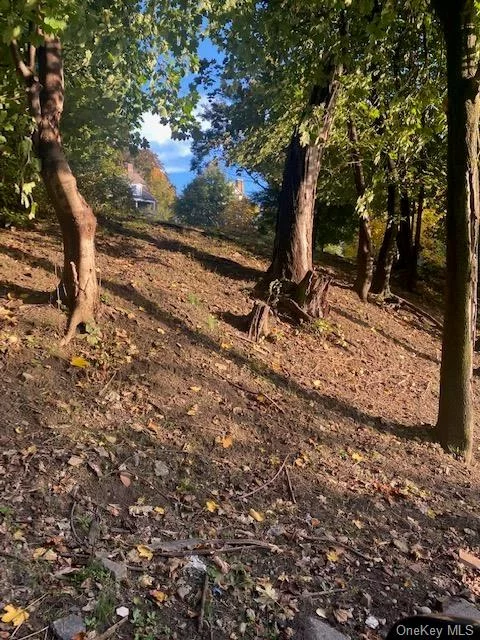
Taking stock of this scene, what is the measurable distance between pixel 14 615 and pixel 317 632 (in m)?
1.61

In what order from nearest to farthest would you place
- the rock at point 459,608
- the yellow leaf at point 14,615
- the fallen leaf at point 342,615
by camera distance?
the yellow leaf at point 14,615, the fallen leaf at point 342,615, the rock at point 459,608

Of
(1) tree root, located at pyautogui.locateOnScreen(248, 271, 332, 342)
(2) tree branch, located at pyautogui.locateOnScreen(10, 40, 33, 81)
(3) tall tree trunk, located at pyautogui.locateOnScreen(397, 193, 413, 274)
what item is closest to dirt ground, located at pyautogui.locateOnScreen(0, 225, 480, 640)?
(1) tree root, located at pyautogui.locateOnScreen(248, 271, 332, 342)

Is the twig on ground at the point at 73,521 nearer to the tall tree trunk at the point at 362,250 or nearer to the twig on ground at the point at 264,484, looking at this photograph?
the twig on ground at the point at 264,484

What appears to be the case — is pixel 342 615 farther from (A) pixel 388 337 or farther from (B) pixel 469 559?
(A) pixel 388 337

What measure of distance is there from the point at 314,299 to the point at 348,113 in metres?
2.99

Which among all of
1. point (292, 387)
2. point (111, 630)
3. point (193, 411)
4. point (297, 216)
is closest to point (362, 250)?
point (297, 216)

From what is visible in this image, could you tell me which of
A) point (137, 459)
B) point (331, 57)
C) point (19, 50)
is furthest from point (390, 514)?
point (331, 57)

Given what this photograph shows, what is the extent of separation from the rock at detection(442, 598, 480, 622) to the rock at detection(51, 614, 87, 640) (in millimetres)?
2230

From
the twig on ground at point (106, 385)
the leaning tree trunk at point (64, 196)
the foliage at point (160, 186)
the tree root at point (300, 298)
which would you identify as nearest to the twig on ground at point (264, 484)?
the twig on ground at point (106, 385)

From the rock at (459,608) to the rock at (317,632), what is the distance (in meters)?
0.84

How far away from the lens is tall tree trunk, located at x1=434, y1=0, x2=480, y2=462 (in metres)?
5.10

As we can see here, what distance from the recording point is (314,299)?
27.2 feet

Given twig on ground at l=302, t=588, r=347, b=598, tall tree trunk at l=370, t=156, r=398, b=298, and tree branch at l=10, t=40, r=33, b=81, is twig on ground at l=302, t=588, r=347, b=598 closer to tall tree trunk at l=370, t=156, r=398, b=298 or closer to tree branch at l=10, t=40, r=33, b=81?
tree branch at l=10, t=40, r=33, b=81

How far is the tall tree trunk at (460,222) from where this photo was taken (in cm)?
510
